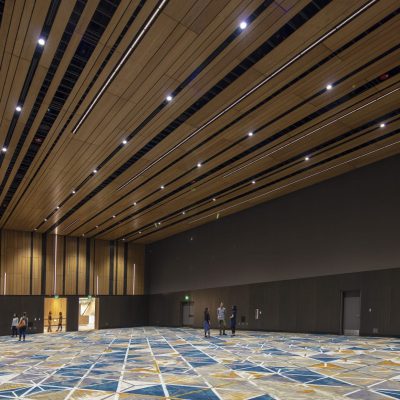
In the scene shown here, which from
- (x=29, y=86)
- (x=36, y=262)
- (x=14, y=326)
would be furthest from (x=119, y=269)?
(x=29, y=86)

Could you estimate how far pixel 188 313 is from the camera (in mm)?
29984

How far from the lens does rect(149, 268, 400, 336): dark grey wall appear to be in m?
16.7

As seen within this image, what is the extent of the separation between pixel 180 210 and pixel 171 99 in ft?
43.9

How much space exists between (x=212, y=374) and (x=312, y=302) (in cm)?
1167

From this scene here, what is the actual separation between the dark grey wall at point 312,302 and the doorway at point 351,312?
0.82 ft

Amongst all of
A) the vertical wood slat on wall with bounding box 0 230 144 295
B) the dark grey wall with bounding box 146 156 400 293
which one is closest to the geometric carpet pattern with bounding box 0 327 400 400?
the dark grey wall with bounding box 146 156 400 293

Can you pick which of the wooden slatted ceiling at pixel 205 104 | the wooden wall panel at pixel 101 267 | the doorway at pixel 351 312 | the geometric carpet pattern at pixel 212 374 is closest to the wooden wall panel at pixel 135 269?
the wooden wall panel at pixel 101 267

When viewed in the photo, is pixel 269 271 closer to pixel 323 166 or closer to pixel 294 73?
pixel 323 166

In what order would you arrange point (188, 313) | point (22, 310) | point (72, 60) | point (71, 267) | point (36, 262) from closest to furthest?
point (72, 60), point (22, 310), point (36, 262), point (188, 313), point (71, 267)

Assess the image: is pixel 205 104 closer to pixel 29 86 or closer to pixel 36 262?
pixel 29 86

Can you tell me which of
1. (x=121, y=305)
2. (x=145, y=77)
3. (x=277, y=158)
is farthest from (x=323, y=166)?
(x=121, y=305)

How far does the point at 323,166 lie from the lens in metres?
17.7

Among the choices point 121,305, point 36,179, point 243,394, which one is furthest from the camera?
point 121,305

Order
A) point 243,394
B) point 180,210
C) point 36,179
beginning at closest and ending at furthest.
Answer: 1. point 243,394
2. point 36,179
3. point 180,210
